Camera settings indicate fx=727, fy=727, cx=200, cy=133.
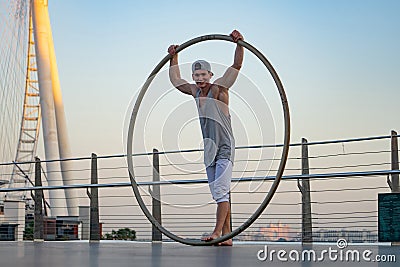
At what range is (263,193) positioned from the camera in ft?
13.9

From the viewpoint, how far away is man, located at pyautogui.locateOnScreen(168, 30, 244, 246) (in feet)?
13.9

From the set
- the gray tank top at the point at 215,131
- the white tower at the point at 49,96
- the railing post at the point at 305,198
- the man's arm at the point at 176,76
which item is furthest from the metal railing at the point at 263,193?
the white tower at the point at 49,96

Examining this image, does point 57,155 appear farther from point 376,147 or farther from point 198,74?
point 198,74

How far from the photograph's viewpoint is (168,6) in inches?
334

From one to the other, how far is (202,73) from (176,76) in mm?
255

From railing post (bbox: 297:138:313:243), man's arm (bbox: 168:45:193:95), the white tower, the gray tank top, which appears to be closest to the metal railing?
railing post (bbox: 297:138:313:243)

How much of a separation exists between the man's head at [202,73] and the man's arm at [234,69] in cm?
7

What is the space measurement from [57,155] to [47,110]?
0.78 m

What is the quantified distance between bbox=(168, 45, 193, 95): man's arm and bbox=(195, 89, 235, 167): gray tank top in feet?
0.37

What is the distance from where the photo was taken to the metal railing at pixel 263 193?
4555mm

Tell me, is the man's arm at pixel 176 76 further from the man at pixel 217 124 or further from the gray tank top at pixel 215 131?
the gray tank top at pixel 215 131

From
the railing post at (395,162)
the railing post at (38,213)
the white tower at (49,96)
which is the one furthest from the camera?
the white tower at (49,96)

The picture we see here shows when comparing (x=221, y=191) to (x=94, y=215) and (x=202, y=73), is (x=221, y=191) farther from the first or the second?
(x=94, y=215)

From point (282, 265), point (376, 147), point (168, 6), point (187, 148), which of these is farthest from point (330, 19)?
point (282, 265)
